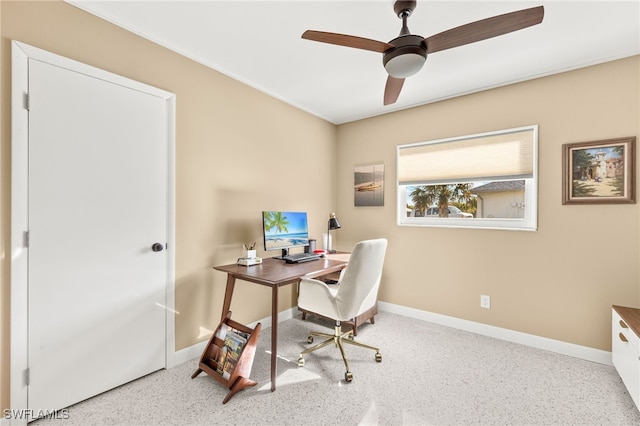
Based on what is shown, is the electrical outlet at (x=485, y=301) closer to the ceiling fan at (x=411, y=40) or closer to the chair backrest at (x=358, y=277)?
the chair backrest at (x=358, y=277)

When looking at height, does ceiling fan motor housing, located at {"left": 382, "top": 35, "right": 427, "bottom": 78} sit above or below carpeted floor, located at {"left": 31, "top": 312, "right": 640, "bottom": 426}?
above

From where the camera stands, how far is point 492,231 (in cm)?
269

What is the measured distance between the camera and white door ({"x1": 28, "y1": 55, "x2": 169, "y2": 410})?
61.4 inches

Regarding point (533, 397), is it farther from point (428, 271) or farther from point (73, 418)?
point (73, 418)

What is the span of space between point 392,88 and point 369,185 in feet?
5.37

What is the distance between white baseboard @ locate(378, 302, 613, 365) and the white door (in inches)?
97.4

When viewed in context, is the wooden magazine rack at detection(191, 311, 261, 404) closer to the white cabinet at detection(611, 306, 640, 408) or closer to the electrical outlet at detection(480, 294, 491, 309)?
the electrical outlet at detection(480, 294, 491, 309)

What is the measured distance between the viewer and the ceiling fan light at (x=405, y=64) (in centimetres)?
152

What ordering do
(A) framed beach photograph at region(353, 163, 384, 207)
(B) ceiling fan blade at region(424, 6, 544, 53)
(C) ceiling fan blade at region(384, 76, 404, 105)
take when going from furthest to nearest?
(A) framed beach photograph at region(353, 163, 384, 207) < (C) ceiling fan blade at region(384, 76, 404, 105) < (B) ceiling fan blade at region(424, 6, 544, 53)

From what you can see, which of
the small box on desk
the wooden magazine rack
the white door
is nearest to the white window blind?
the small box on desk

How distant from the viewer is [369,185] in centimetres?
354

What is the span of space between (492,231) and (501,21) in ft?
6.37

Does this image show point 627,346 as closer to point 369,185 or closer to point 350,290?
point 350,290

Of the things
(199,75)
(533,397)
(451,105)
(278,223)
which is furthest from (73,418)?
(451,105)
